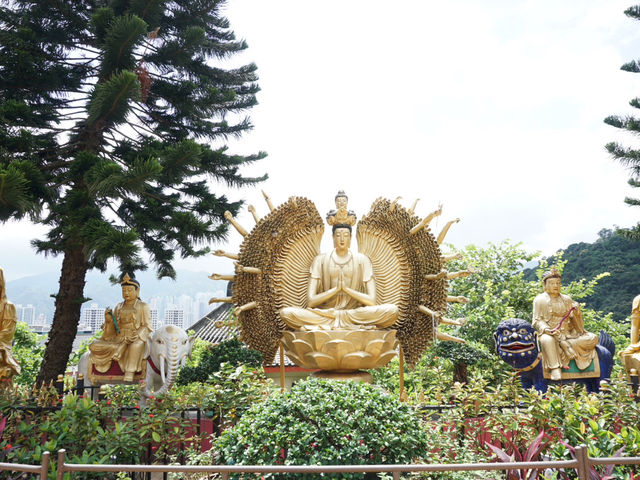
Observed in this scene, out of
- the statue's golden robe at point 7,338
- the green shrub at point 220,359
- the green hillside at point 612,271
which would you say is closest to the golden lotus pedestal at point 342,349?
the green shrub at point 220,359

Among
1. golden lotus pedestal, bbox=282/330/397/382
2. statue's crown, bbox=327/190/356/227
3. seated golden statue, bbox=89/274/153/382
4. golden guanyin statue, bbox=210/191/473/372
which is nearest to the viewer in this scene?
golden lotus pedestal, bbox=282/330/397/382

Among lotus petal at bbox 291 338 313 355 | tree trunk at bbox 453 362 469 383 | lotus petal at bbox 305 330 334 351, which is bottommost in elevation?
tree trunk at bbox 453 362 469 383

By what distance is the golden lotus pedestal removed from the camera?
639 cm

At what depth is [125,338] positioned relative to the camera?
6.83 m

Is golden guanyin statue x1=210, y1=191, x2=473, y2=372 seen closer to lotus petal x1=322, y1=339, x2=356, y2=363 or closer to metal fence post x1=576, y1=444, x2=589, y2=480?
lotus petal x1=322, y1=339, x2=356, y2=363

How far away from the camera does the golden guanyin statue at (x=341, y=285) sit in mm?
6613

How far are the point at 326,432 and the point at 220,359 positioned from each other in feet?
10.9

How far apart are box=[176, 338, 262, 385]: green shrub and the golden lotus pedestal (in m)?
0.60

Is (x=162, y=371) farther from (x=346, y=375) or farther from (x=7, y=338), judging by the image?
(x=346, y=375)

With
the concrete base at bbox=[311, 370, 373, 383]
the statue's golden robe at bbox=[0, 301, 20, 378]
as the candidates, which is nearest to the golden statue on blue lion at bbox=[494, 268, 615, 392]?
the concrete base at bbox=[311, 370, 373, 383]

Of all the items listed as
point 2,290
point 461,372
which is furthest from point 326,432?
point 461,372

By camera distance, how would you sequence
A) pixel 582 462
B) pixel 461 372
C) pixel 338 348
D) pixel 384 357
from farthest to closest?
pixel 461 372
pixel 384 357
pixel 338 348
pixel 582 462

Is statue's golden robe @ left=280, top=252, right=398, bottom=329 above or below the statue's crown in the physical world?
below

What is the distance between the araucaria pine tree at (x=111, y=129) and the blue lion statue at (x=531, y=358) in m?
5.00
